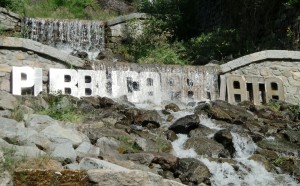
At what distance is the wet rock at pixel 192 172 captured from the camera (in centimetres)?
630

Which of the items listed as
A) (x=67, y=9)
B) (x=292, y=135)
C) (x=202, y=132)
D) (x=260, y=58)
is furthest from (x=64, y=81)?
(x=67, y=9)

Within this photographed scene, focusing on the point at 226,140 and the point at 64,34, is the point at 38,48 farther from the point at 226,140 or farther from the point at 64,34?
the point at 64,34

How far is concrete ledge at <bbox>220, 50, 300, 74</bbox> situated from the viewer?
453 inches

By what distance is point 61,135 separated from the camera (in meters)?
6.00

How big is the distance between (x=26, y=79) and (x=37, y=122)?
3.48 meters

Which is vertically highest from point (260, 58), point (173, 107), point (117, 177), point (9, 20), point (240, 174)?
point (9, 20)

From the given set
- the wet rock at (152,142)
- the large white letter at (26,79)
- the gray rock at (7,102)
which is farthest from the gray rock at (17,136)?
the large white letter at (26,79)

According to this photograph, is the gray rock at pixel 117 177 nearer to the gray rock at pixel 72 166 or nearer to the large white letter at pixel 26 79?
the gray rock at pixel 72 166

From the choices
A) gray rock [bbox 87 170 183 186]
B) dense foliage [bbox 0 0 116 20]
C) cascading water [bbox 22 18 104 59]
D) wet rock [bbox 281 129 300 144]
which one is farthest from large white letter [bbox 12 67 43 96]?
dense foliage [bbox 0 0 116 20]

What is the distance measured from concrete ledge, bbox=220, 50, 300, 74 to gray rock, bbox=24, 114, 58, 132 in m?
5.63

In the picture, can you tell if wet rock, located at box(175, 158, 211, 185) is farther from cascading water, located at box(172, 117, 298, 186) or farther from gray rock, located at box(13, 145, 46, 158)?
gray rock, located at box(13, 145, 46, 158)

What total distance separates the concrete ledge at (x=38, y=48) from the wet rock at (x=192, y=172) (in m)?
4.60

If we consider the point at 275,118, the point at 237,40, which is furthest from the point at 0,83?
the point at 237,40

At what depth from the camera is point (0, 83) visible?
988 centimetres
